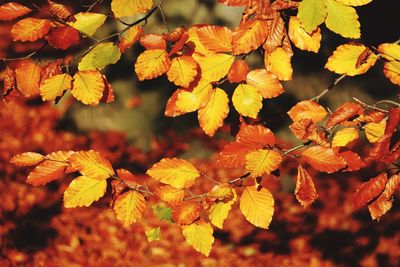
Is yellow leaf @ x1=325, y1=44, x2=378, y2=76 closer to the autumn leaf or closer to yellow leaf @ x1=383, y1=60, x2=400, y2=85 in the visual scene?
yellow leaf @ x1=383, y1=60, x2=400, y2=85

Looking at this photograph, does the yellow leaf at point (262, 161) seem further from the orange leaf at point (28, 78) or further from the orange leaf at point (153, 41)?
the orange leaf at point (28, 78)

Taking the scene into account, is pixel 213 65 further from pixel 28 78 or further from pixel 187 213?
pixel 28 78

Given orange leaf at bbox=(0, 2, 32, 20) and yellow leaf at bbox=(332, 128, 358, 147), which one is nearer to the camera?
orange leaf at bbox=(0, 2, 32, 20)

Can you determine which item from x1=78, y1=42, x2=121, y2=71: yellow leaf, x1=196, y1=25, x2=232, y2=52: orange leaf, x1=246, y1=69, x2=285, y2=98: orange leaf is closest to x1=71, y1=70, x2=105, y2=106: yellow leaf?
x1=78, y1=42, x2=121, y2=71: yellow leaf

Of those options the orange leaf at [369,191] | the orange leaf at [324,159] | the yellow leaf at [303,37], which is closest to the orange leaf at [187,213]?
the orange leaf at [324,159]

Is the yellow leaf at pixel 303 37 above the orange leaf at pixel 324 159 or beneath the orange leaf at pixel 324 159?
above

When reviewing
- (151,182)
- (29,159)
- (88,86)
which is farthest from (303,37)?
(151,182)
